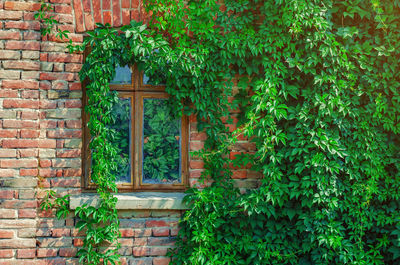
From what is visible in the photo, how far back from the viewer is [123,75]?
3434mm

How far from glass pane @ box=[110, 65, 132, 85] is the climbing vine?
0.12m

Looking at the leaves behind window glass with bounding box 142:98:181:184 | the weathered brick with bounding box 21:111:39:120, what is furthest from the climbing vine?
the weathered brick with bounding box 21:111:39:120

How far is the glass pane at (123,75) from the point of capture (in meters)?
3.42

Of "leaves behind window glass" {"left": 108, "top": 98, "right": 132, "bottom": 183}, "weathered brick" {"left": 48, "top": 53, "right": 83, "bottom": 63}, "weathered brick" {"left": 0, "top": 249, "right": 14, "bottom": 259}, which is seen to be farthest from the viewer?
"leaves behind window glass" {"left": 108, "top": 98, "right": 132, "bottom": 183}

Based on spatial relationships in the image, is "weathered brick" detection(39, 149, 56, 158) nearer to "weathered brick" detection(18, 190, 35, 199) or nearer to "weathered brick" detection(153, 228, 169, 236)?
"weathered brick" detection(18, 190, 35, 199)

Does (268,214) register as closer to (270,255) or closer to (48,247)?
(270,255)

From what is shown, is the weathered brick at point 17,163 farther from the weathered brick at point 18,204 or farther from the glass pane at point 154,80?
the glass pane at point 154,80

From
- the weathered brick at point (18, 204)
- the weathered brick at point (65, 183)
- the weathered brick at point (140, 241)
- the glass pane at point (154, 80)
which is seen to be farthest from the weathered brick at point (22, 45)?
the weathered brick at point (140, 241)

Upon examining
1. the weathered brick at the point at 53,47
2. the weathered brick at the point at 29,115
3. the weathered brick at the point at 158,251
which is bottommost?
the weathered brick at the point at 158,251

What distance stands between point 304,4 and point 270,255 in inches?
87.9

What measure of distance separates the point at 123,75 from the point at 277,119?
58.4 inches

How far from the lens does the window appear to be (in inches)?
135

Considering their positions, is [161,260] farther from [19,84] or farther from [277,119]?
[19,84]

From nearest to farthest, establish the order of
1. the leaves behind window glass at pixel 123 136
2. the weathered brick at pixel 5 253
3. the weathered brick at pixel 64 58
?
the weathered brick at pixel 5 253
the weathered brick at pixel 64 58
the leaves behind window glass at pixel 123 136
